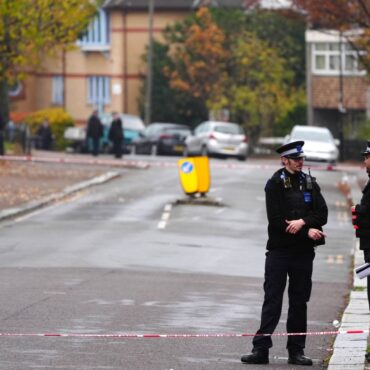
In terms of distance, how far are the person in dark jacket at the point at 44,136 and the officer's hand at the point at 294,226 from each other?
4702cm

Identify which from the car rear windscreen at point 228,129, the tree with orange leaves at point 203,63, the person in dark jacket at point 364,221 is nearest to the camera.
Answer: the person in dark jacket at point 364,221

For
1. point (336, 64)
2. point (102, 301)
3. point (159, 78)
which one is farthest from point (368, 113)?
point (102, 301)

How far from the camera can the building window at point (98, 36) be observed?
74.6 m

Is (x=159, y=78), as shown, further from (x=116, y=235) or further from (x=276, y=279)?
(x=276, y=279)

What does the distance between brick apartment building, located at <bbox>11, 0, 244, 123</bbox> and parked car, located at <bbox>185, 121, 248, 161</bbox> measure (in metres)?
19.7

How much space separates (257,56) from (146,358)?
54.9 metres

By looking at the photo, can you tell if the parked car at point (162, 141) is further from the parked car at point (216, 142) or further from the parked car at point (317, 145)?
the parked car at point (317, 145)

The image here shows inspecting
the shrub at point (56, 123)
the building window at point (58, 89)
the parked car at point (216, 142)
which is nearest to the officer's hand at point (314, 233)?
the parked car at point (216, 142)

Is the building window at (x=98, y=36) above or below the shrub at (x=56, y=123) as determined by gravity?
above

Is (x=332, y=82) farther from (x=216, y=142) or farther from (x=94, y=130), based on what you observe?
(x=94, y=130)

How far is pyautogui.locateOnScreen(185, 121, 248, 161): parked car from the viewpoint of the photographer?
52.5 m

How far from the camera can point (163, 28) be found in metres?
72.6

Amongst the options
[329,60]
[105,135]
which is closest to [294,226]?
[105,135]

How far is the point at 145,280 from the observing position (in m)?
17.1
